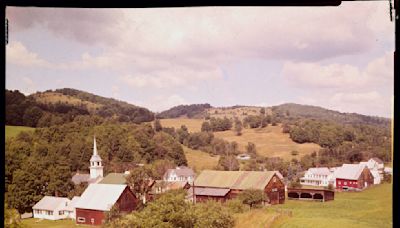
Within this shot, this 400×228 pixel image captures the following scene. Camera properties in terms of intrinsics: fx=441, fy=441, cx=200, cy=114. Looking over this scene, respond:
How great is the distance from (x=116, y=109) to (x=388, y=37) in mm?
1487

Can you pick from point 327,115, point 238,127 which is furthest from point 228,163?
point 327,115

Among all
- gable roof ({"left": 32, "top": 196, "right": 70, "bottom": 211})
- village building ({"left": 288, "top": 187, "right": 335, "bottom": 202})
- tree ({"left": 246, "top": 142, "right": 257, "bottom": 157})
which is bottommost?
Answer: gable roof ({"left": 32, "top": 196, "right": 70, "bottom": 211})

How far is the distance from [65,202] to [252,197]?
1.05 m

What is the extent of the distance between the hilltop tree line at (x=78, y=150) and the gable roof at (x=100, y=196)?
95 mm

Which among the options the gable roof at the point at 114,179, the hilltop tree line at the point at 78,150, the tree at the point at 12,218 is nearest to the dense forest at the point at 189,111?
the hilltop tree line at the point at 78,150

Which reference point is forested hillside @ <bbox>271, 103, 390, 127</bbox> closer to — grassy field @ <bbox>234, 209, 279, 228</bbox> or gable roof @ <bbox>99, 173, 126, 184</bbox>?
grassy field @ <bbox>234, 209, 279, 228</bbox>

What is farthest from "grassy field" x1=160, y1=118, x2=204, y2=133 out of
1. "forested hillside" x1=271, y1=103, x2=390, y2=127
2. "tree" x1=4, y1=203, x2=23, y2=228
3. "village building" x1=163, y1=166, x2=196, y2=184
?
"tree" x1=4, y1=203, x2=23, y2=228

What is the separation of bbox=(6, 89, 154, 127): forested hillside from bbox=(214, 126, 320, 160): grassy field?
0.52 metres

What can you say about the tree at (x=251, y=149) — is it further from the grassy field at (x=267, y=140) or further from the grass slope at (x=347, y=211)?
the grass slope at (x=347, y=211)

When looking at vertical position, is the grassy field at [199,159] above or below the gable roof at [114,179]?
above

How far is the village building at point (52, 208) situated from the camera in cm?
241

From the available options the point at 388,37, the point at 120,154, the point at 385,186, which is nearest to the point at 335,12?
the point at 388,37

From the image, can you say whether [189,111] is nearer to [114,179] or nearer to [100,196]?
[114,179]

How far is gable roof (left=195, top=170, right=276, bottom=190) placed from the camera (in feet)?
8.10
